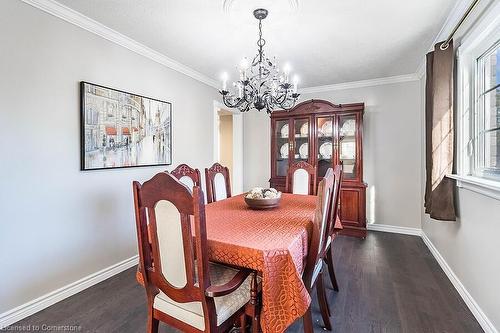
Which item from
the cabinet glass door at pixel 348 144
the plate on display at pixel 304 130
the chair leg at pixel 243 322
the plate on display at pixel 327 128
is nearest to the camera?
the chair leg at pixel 243 322

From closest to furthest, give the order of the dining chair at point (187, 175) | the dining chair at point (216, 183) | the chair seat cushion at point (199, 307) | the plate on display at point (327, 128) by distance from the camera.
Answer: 1. the chair seat cushion at point (199, 307)
2. the dining chair at point (187, 175)
3. the dining chair at point (216, 183)
4. the plate on display at point (327, 128)

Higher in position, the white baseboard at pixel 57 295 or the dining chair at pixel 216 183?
the dining chair at pixel 216 183

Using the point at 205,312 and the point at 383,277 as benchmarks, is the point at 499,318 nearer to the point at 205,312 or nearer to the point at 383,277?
the point at 383,277

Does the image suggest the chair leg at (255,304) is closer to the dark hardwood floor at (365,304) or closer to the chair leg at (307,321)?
the chair leg at (307,321)

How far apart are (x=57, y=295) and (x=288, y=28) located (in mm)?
2988

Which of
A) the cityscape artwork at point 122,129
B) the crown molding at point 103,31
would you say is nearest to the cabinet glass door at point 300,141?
the crown molding at point 103,31

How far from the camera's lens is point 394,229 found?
4.00 m

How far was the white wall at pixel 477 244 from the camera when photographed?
65.1 inches

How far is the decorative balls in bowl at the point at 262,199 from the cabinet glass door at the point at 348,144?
2.13 metres

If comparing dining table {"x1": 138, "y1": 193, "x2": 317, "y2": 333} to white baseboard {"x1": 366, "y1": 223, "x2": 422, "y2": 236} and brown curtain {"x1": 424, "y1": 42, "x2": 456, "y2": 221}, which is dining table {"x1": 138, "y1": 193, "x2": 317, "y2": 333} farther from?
white baseboard {"x1": 366, "y1": 223, "x2": 422, "y2": 236}

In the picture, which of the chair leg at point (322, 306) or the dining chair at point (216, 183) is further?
the dining chair at point (216, 183)

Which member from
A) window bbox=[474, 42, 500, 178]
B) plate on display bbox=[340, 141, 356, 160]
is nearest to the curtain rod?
window bbox=[474, 42, 500, 178]

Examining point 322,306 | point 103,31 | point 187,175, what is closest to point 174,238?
point 322,306

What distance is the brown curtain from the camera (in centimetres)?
229
